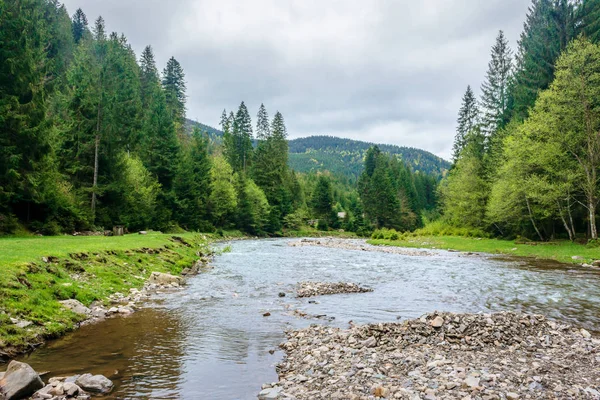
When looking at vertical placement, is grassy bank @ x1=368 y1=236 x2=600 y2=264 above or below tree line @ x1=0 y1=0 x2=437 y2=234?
below

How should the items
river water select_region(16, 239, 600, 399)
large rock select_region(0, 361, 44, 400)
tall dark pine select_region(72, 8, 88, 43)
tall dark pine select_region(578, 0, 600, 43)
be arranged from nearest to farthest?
large rock select_region(0, 361, 44, 400) < river water select_region(16, 239, 600, 399) < tall dark pine select_region(578, 0, 600, 43) < tall dark pine select_region(72, 8, 88, 43)

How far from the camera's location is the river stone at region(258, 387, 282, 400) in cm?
→ 677

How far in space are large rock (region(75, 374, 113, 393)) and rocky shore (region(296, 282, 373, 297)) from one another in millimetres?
9985

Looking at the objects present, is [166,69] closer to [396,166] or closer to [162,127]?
[162,127]

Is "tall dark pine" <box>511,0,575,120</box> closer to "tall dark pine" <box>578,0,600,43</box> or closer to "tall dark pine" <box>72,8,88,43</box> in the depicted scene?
"tall dark pine" <box>578,0,600,43</box>

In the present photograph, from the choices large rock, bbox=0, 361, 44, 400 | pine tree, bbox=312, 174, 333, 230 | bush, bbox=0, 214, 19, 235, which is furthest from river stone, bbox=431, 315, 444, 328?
pine tree, bbox=312, 174, 333, 230

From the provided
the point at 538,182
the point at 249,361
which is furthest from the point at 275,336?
the point at 538,182

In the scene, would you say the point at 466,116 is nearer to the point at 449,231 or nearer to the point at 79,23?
the point at 449,231

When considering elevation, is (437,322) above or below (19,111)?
below

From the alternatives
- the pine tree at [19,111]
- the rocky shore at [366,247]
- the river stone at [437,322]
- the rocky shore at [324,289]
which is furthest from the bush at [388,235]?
the river stone at [437,322]

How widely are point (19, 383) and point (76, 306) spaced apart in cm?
600

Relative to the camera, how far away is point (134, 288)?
16172 millimetres

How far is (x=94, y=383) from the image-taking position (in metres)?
6.89

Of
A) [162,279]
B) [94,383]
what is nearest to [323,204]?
[162,279]
